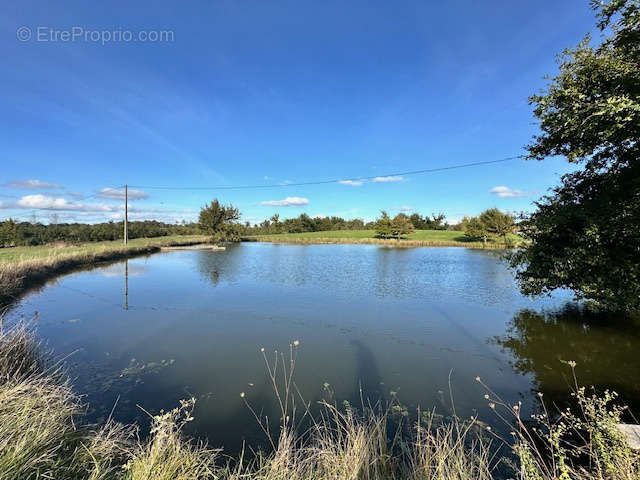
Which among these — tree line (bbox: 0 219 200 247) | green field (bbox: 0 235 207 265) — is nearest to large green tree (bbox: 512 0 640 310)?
green field (bbox: 0 235 207 265)

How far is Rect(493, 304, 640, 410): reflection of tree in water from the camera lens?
5.39 meters

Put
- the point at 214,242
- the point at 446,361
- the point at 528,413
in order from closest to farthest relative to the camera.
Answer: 1. the point at 528,413
2. the point at 446,361
3. the point at 214,242

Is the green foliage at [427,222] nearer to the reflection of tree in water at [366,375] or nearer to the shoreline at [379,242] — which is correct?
the shoreline at [379,242]

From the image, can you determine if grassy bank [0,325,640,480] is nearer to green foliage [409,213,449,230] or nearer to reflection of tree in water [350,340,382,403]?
reflection of tree in water [350,340,382,403]

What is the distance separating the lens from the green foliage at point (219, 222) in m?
45.8

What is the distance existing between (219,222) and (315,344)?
4358 cm

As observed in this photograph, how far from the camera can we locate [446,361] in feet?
21.1

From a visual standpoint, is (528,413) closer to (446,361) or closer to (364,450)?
(446,361)

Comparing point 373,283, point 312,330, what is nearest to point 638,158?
point 312,330

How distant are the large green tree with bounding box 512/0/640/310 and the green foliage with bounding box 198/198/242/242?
1726 inches

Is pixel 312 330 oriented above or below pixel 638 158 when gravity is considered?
below

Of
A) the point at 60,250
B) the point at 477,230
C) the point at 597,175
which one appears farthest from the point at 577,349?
the point at 477,230

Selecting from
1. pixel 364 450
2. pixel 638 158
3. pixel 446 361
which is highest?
pixel 638 158

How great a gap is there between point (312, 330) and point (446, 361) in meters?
3.49
